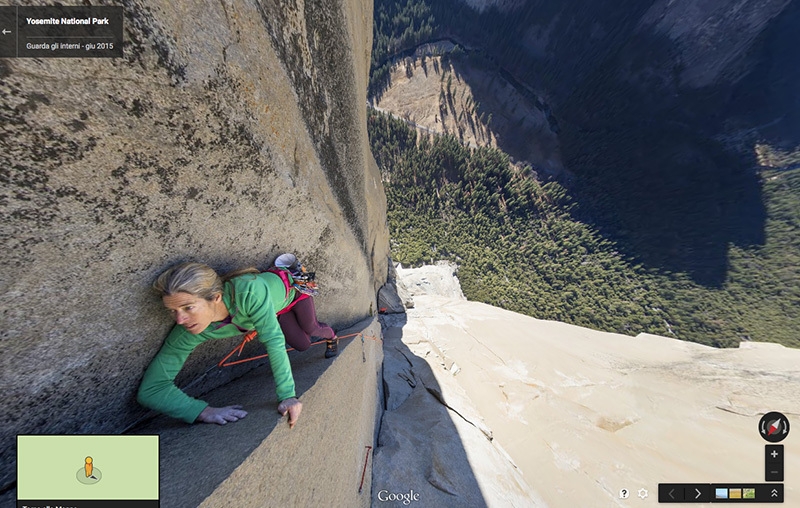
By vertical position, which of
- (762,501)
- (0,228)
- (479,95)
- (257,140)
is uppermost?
(479,95)

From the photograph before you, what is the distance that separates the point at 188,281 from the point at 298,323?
1.18 metres

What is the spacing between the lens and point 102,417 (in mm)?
1245

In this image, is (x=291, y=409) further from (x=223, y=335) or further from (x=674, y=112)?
(x=674, y=112)

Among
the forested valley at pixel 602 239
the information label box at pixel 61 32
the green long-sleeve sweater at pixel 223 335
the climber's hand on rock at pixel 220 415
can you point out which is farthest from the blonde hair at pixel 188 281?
the forested valley at pixel 602 239

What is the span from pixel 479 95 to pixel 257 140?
2414 centimetres

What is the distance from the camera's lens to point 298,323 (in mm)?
2303

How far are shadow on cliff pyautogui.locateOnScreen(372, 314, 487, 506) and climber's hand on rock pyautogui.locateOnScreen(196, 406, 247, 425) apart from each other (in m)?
2.11

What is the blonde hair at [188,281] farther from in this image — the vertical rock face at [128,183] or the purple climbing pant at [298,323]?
the purple climbing pant at [298,323]

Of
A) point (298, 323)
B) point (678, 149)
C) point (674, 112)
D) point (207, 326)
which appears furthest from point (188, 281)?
point (674, 112)

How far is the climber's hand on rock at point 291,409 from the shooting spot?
147 centimetres

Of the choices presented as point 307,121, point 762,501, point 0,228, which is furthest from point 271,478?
point 762,501

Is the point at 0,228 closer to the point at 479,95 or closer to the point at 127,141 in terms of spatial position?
the point at 127,141

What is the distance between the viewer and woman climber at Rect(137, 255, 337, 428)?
126 centimetres

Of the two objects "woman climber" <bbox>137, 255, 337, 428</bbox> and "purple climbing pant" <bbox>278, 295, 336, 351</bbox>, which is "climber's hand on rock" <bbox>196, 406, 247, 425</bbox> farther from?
"purple climbing pant" <bbox>278, 295, 336, 351</bbox>
